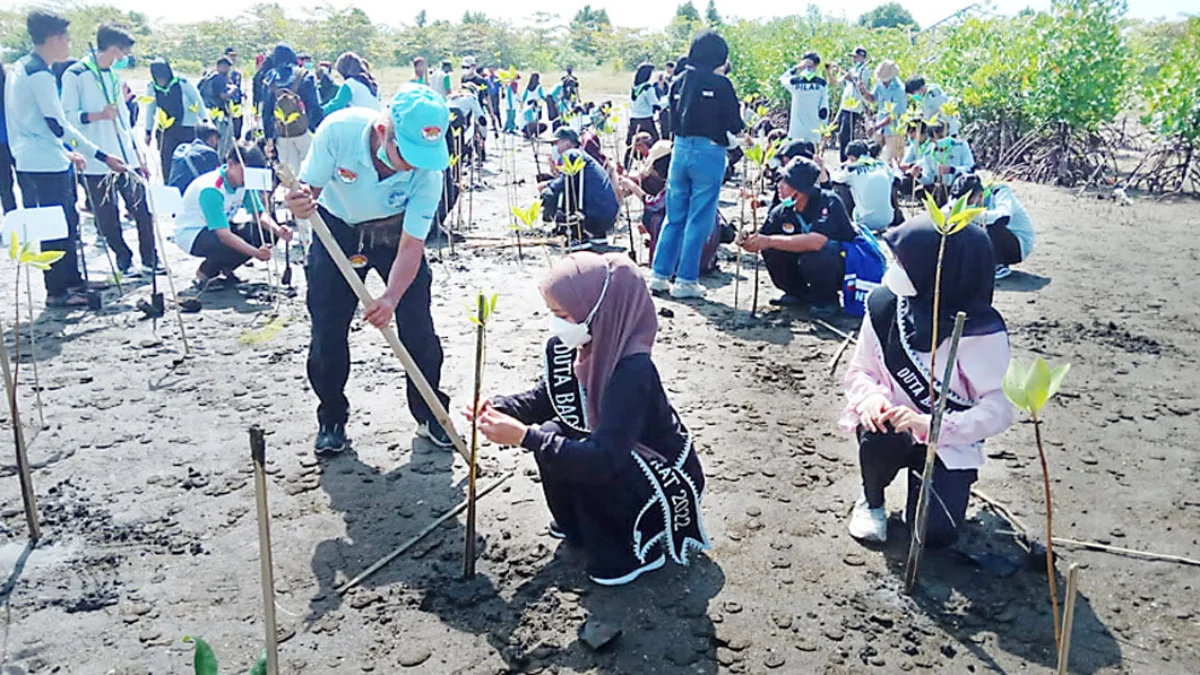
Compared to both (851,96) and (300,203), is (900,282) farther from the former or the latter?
(851,96)

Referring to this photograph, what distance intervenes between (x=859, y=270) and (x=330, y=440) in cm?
346

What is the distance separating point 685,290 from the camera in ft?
20.3

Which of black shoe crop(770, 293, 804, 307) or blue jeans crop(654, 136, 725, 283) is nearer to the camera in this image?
blue jeans crop(654, 136, 725, 283)

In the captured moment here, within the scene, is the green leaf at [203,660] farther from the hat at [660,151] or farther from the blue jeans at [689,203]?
the hat at [660,151]

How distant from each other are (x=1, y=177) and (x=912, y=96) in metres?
8.72

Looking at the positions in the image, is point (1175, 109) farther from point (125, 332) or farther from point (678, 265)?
point (125, 332)

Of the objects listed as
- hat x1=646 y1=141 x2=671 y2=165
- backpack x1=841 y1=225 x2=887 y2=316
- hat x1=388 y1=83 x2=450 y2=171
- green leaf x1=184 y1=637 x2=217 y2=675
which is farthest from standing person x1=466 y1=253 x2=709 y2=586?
hat x1=646 y1=141 x2=671 y2=165

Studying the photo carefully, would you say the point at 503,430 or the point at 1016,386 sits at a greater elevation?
the point at 1016,386

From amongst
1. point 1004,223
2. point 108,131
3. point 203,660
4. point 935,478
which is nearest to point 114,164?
point 108,131

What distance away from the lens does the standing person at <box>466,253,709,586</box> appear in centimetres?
262

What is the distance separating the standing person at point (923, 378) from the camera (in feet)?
9.23

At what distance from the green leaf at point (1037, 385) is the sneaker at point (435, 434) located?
255 cm

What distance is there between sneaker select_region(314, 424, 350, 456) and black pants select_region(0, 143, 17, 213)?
12.3ft

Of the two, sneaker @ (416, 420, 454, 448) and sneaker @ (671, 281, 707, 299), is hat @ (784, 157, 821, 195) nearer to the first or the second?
sneaker @ (671, 281, 707, 299)
